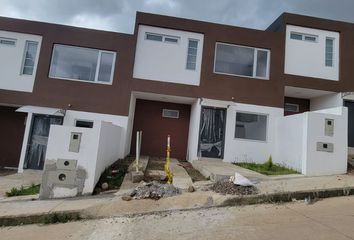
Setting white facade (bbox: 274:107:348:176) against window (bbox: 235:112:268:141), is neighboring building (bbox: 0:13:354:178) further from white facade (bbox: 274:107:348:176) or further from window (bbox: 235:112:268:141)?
white facade (bbox: 274:107:348:176)

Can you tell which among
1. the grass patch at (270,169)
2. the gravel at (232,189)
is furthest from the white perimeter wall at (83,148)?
the grass patch at (270,169)

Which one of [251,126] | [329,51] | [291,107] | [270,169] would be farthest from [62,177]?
[329,51]

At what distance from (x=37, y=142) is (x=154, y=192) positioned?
7.49 m

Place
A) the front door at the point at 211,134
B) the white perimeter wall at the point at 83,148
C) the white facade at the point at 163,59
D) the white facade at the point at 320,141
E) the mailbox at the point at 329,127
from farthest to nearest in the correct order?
1. the white facade at the point at 163,59
2. the front door at the point at 211,134
3. the mailbox at the point at 329,127
4. the white facade at the point at 320,141
5. the white perimeter wall at the point at 83,148

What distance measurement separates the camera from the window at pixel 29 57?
1329cm

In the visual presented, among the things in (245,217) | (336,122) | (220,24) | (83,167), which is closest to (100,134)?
(83,167)

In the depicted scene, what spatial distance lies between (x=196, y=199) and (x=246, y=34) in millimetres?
9782

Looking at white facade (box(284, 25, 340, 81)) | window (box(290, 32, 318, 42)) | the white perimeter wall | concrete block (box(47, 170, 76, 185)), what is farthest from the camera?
window (box(290, 32, 318, 42))

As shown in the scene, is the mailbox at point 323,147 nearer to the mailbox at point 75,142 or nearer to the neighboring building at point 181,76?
the neighboring building at point 181,76

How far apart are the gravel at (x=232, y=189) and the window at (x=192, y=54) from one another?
7.45 meters

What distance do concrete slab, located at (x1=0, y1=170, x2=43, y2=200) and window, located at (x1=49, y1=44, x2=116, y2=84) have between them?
4564 mm

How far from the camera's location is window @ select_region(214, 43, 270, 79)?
14.0 metres

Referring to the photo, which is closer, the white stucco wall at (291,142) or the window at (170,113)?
the white stucco wall at (291,142)

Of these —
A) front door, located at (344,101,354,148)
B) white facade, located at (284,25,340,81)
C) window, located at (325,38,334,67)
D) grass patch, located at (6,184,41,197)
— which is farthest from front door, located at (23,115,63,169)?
front door, located at (344,101,354,148)
